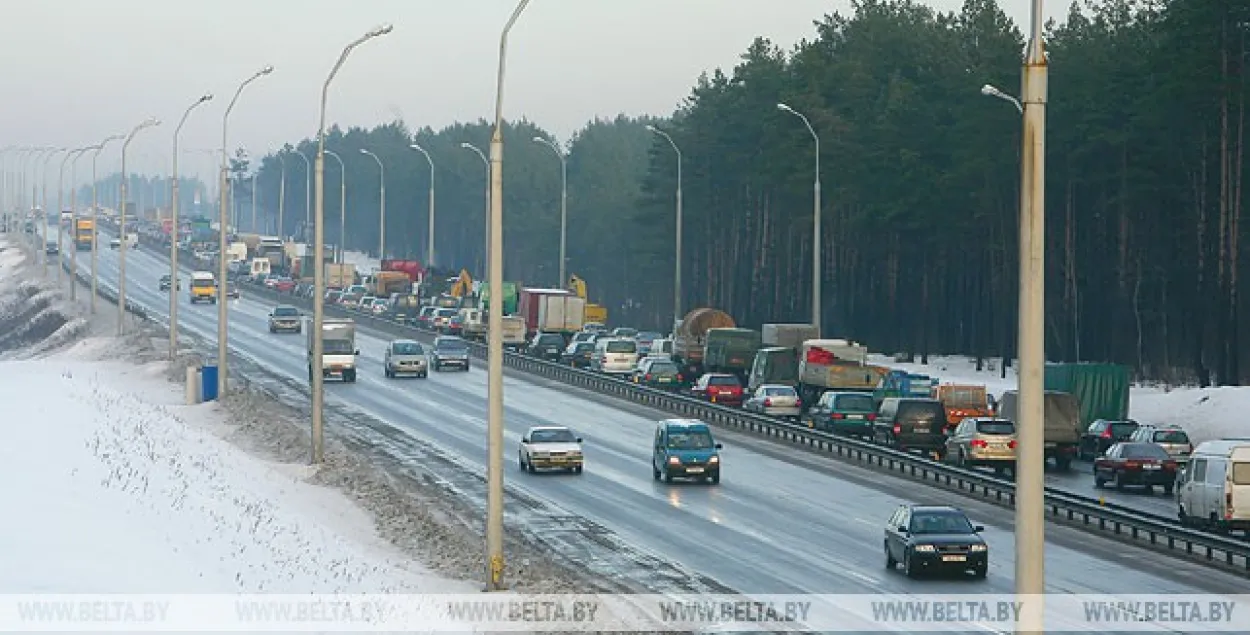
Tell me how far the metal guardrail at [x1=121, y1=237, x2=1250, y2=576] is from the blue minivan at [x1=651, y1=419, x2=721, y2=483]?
5.26 metres

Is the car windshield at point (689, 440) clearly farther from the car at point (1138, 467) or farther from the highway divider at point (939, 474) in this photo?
the car at point (1138, 467)

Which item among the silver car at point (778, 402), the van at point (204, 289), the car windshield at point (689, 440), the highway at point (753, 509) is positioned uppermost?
the van at point (204, 289)

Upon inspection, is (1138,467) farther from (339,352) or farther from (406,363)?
(406,363)

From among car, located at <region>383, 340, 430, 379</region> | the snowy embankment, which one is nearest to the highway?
car, located at <region>383, 340, 430, 379</region>

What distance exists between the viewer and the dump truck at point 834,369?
227ft

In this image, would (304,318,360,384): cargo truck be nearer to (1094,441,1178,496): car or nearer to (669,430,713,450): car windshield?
(669,430,713,450): car windshield

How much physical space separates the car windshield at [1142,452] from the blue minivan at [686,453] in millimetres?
9942

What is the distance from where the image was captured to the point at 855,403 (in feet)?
199

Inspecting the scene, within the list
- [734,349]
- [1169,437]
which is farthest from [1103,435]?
[734,349]

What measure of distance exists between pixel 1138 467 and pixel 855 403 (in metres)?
12.8

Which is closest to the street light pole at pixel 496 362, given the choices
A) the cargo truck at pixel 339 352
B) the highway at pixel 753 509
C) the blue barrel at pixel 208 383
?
the highway at pixel 753 509

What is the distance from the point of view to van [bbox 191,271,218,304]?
5453 inches

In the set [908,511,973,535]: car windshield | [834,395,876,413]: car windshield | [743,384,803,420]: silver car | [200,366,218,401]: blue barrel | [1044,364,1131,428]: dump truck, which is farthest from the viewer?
[200,366,218,401]: blue barrel

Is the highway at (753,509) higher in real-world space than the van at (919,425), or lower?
lower
